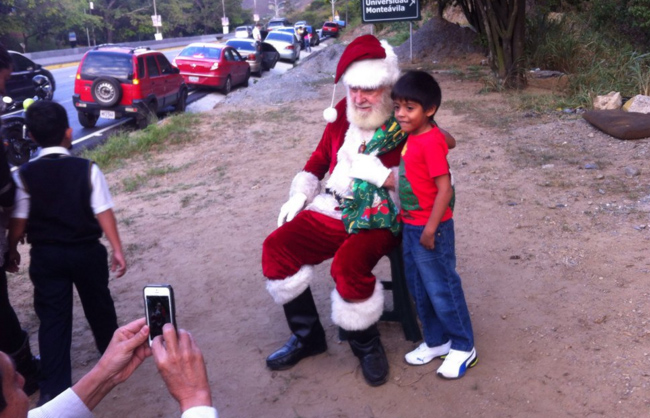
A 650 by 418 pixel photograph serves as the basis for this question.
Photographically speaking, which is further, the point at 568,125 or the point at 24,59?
the point at 24,59

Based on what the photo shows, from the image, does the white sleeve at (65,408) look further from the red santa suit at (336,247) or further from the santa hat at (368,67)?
the santa hat at (368,67)

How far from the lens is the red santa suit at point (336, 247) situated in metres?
3.29

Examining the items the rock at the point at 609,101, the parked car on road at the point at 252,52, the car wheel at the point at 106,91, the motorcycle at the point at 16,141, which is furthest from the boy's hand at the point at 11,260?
the parked car on road at the point at 252,52

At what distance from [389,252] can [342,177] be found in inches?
20.0

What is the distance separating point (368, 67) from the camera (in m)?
3.57

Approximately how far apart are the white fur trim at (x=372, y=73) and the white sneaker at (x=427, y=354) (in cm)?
150

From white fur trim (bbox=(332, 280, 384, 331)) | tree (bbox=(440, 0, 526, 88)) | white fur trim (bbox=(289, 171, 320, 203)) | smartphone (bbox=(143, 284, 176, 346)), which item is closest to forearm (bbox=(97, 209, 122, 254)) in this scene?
white fur trim (bbox=(289, 171, 320, 203))

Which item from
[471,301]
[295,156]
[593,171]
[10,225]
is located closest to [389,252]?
[471,301]

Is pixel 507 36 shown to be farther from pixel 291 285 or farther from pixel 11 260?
pixel 11 260

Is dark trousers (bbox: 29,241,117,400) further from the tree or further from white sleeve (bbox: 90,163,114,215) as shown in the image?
the tree

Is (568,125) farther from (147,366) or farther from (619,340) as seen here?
(147,366)

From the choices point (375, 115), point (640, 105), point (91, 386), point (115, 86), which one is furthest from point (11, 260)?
point (115, 86)

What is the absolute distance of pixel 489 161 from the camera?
284 inches

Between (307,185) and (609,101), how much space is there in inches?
265
